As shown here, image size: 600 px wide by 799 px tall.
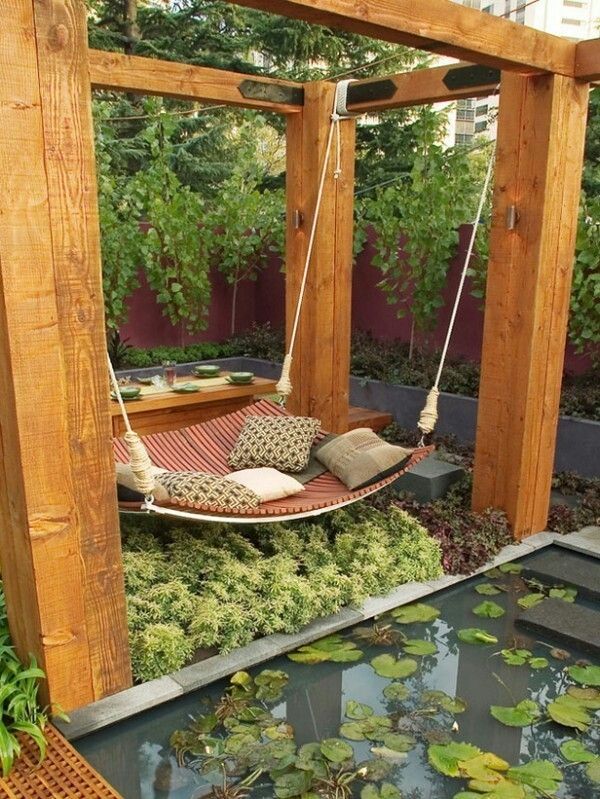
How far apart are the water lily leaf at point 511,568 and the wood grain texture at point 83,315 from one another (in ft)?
6.15

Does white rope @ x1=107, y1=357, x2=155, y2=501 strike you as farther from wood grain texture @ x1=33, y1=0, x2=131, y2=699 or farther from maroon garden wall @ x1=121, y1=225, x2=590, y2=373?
maroon garden wall @ x1=121, y1=225, x2=590, y2=373

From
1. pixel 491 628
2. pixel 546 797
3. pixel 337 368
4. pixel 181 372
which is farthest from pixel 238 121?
pixel 546 797

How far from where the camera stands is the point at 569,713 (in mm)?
2410

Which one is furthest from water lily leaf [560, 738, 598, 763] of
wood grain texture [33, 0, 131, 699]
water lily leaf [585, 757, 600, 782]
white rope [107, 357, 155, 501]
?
white rope [107, 357, 155, 501]

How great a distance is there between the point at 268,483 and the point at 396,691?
122cm

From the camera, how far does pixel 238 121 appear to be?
→ 12703 millimetres

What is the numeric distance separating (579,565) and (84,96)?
2897mm

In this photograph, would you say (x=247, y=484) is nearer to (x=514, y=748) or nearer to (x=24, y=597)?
(x=24, y=597)

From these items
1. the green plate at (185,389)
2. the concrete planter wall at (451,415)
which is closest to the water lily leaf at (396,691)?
the concrete planter wall at (451,415)

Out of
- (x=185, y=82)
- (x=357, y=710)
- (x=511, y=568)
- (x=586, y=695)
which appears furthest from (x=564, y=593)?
(x=185, y=82)

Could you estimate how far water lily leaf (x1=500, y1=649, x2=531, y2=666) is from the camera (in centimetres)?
274

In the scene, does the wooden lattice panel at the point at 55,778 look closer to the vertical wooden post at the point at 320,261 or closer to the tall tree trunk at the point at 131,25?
the vertical wooden post at the point at 320,261

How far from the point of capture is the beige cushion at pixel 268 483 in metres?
3.45

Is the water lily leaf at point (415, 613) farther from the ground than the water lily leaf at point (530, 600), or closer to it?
closer to it
